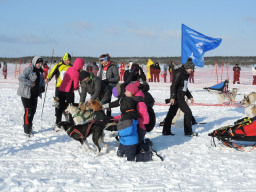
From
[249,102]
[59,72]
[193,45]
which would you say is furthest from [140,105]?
[193,45]

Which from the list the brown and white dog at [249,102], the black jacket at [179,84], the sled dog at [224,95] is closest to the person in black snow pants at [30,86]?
the black jacket at [179,84]

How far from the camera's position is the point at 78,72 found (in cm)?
625

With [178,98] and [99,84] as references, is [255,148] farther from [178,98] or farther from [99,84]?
[99,84]

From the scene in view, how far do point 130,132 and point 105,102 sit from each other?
5.70 ft

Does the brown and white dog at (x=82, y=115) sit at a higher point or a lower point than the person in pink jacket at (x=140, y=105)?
lower

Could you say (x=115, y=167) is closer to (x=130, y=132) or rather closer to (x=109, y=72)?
(x=130, y=132)

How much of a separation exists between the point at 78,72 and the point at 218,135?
3.08 m

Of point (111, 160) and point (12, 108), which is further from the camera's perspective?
point (12, 108)

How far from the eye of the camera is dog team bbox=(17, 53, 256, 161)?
4598mm

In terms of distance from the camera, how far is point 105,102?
6.12 meters

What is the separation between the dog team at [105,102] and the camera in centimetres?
460

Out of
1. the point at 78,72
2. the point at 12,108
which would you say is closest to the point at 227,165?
the point at 78,72

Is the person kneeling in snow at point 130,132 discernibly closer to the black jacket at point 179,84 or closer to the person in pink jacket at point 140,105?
the person in pink jacket at point 140,105

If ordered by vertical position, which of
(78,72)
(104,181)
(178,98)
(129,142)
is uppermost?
(78,72)
